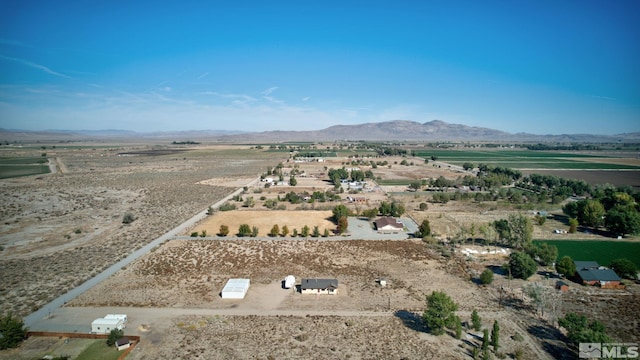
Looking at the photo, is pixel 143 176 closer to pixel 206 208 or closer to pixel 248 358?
pixel 206 208

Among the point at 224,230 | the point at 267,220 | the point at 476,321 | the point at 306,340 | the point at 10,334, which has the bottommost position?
the point at 306,340

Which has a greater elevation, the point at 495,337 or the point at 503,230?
the point at 503,230

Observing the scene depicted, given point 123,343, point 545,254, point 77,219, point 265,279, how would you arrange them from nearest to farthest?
1. point 123,343
2. point 265,279
3. point 545,254
4. point 77,219

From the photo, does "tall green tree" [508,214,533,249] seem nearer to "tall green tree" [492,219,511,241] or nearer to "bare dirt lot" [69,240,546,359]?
"tall green tree" [492,219,511,241]

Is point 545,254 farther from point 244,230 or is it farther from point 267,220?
point 267,220

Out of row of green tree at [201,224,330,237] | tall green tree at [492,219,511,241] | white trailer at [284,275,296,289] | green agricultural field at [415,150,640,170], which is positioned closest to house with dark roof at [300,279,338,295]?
white trailer at [284,275,296,289]

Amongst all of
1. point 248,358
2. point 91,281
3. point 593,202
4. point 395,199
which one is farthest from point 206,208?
point 593,202

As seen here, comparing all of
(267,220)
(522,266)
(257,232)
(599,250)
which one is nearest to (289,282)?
(257,232)
